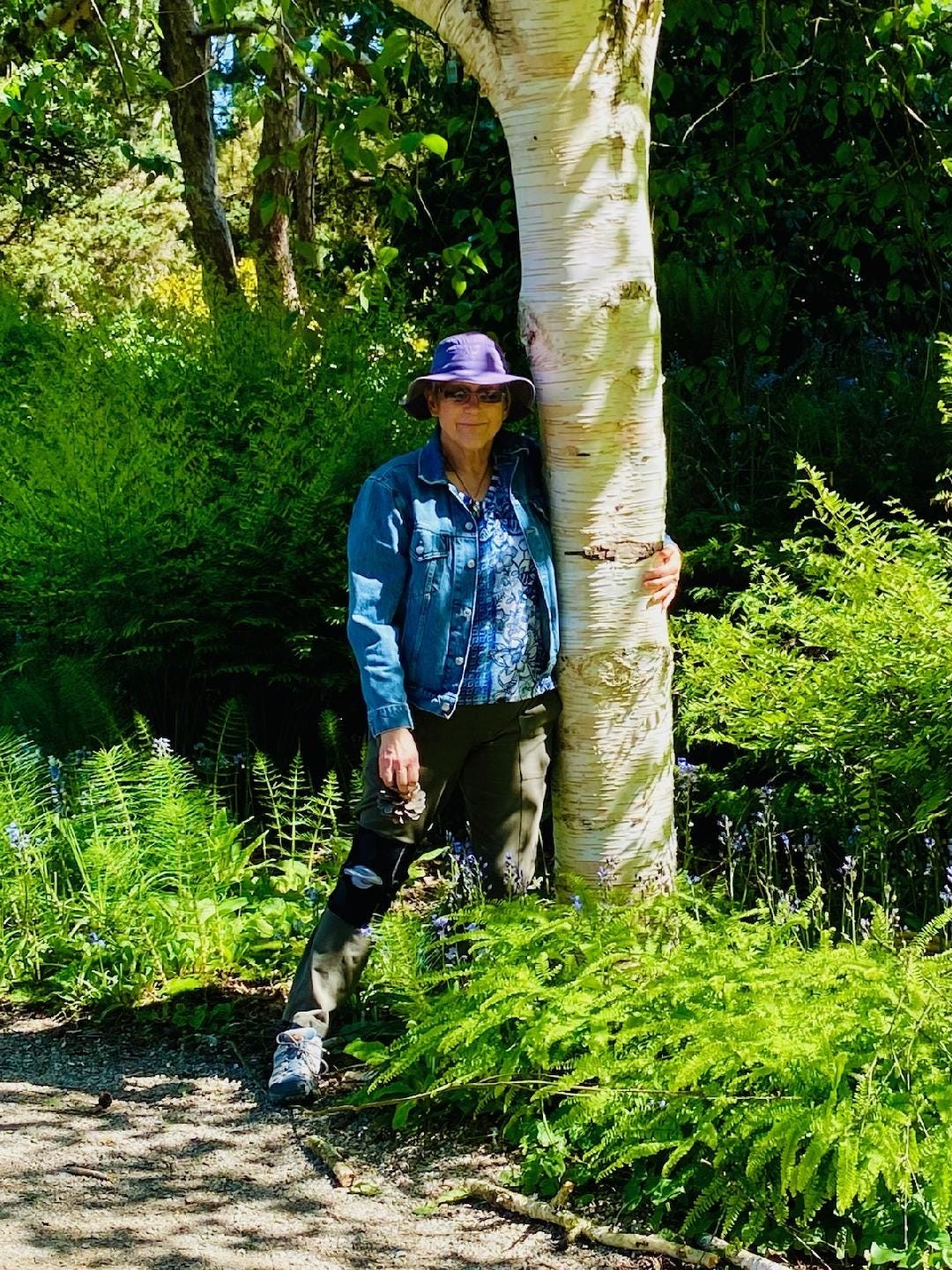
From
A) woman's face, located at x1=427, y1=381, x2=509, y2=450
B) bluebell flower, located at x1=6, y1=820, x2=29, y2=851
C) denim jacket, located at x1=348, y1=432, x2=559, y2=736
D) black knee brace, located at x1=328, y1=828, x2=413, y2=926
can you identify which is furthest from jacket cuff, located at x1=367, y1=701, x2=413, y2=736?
bluebell flower, located at x1=6, y1=820, x2=29, y2=851

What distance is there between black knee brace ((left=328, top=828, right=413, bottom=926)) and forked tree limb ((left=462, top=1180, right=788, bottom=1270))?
0.85 m

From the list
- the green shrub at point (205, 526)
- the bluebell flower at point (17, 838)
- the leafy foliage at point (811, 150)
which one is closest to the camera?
the bluebell flower at point (17, 838)

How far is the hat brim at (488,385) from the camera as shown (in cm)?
374

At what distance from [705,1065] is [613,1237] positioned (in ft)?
1.42

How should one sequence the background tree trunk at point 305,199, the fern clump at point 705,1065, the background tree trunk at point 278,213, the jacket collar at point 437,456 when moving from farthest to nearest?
the background tree trunk at point 305,199 < the background tree trunk at point 278,213 < the jacket collar at point 437,456 < the fern clump at point 705,1065

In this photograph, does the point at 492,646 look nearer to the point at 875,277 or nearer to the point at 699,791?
the point at 699,791

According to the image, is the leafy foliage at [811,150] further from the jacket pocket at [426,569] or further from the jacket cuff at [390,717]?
the jacket cuff at [390,717]

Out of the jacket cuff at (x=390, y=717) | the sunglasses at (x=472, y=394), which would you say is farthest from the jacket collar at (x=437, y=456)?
the jacket cuff at (x=390, y=717)

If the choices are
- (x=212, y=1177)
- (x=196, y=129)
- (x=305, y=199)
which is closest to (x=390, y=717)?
(x=212, y=1177)

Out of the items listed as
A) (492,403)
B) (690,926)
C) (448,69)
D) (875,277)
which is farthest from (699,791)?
(875,277)

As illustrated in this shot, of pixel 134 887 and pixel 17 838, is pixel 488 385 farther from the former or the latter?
Result: pixel 17 838

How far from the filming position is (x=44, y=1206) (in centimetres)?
335

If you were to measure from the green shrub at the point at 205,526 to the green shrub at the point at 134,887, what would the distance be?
0.69 meters

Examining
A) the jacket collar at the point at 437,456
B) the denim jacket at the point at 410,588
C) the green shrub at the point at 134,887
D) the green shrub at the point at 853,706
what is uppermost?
the jacket collar at the point at 437,456
